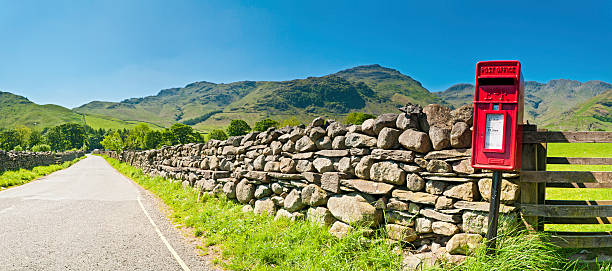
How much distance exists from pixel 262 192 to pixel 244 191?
2.45 feet

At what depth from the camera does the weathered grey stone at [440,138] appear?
429 centimetres

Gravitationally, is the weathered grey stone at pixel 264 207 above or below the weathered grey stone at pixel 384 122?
below

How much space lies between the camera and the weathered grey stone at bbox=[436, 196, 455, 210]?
4113mm

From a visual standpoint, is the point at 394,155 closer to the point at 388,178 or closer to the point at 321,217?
the point at 388,178

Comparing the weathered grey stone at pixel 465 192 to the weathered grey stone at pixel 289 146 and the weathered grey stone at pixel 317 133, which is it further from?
the weathered grey stone at pixel 289 146

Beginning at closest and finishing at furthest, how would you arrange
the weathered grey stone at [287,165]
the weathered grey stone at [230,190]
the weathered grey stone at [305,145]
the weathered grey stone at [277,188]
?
the weathered grey stone at [305,145], the weathered grey stone at [287,165], the weathered grey stone at [277,188], the weathered grey stone at [230,190]

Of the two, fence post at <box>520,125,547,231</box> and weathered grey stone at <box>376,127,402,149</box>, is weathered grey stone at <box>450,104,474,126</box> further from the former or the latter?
weathered grey stone at <box>376,127,402,149</box>

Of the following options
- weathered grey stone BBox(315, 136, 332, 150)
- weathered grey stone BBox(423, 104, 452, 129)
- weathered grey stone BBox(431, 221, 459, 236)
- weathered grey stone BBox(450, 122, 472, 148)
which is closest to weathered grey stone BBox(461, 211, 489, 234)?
weathered grey stone BBox(431, 221, 459, 236)

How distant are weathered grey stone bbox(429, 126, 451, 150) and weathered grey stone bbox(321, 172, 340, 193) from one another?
1.84 metres

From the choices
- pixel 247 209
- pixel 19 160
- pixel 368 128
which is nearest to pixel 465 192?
pixel 368 128

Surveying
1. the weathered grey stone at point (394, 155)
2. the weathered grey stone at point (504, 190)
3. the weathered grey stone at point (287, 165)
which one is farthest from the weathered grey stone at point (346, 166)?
the weathered grey stone at point (504, 190)

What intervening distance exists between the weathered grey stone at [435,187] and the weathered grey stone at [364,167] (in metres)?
1.02

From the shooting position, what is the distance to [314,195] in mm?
5844

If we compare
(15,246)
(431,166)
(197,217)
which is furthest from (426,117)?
(15,246)
